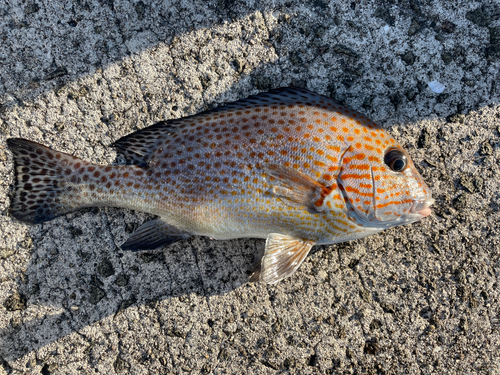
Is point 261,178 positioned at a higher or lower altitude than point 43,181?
higher

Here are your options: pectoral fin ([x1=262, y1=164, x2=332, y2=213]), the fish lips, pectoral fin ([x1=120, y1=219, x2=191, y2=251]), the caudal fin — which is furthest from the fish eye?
the caudal fin

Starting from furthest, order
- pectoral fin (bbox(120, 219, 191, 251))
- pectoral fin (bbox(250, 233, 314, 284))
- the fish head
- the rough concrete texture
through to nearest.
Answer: the rough concrete texture
pectoral fin (bbox(120, 219, 191, 251))
pectoral fin (bbox(250, 233, 314, 284))
the fish head

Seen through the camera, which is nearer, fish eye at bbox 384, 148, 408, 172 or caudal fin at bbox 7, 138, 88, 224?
fish eye at bbox 384, 148, 408, 172

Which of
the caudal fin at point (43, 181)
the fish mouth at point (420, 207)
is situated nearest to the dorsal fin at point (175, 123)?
the caudal fin at point (43, 181)

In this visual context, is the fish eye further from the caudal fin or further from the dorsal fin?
the caudal fin

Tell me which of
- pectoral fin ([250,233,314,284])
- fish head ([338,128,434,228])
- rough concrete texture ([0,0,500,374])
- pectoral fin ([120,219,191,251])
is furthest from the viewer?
rough concrete texture ([0,0,500,374])

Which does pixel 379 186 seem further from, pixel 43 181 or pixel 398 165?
pixel 43 181

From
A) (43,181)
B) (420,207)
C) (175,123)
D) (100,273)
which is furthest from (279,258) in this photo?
(43,181)
